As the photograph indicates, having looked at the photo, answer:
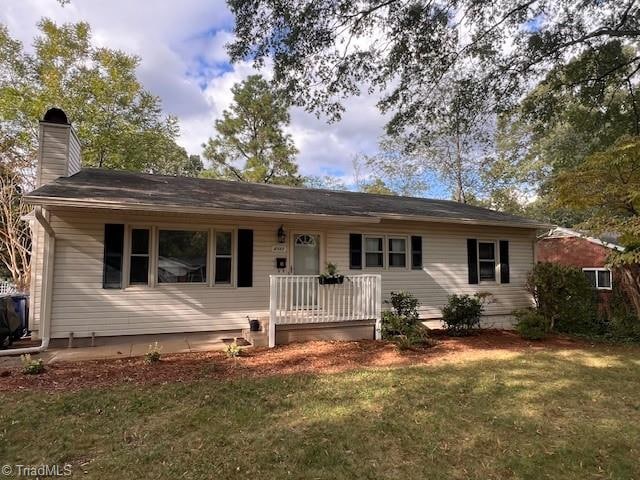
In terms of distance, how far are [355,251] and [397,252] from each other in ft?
3.95

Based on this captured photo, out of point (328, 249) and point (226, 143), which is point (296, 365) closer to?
point (328, 249)

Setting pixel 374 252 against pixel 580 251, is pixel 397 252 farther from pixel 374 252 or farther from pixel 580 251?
pixel 580 251

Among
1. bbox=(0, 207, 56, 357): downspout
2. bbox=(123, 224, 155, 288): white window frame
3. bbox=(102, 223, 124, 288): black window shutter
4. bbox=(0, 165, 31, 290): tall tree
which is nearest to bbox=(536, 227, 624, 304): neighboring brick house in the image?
bbox=(123, 224, 155, 288): white window frame

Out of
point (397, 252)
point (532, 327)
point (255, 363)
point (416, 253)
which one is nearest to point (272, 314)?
point (255, 363)

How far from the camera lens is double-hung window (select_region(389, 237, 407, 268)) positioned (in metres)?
9.68

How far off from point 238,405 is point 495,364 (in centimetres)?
417

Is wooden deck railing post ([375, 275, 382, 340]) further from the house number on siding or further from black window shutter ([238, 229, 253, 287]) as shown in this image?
black window shutter ([238, 229, 253, 287])

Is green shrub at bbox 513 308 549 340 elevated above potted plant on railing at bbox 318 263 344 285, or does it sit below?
below

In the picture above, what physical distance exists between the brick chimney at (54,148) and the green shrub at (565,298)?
1144 centimetres

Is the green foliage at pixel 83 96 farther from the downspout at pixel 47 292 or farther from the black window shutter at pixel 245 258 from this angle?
the black window shutter at pixel 245 258

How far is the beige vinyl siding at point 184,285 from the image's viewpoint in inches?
274

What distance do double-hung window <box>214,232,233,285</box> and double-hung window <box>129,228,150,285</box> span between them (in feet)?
4.37

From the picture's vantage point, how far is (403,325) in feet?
26.3

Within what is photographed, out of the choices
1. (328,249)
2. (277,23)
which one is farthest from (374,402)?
(277,23)
